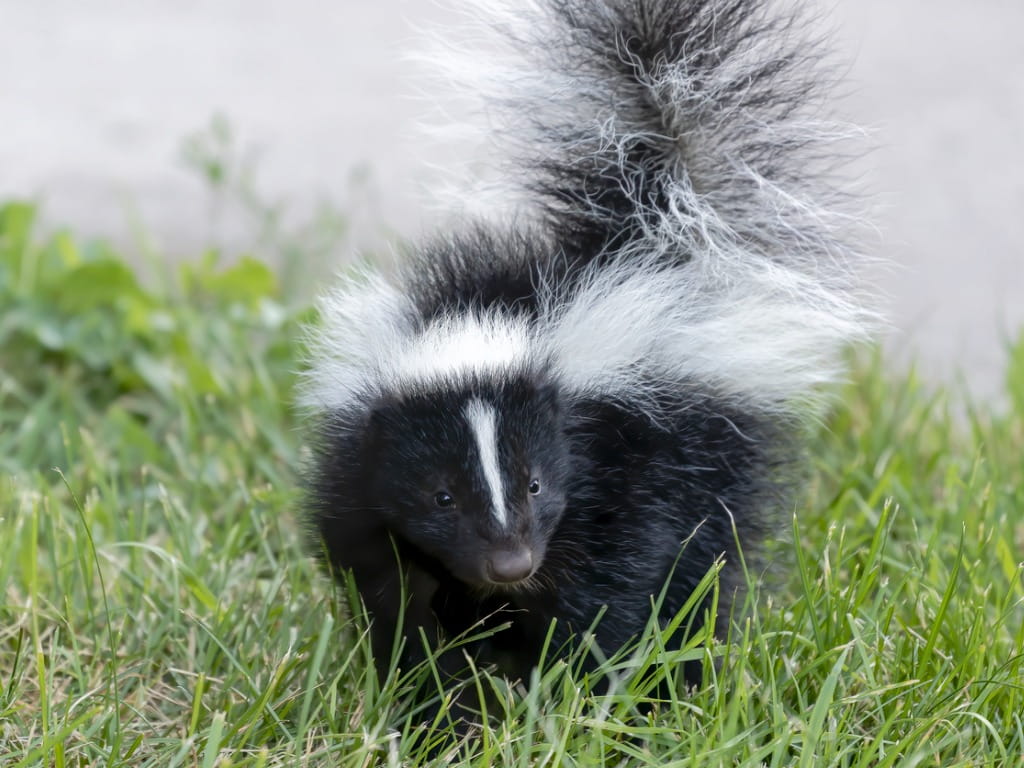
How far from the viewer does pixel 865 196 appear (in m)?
3.56

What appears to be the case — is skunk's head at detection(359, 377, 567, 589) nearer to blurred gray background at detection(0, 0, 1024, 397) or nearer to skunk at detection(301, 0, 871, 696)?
skunk at detection(301, 0, 871, 696)

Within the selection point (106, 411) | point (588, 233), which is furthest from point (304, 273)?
point (588, 233)

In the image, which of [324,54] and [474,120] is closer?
[474,120]

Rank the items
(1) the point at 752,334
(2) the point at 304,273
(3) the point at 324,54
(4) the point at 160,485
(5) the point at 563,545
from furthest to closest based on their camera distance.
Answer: (3) the point at 324,54 → (2) the point at 304,273 → (4) the point at 160,485 → (1) the point at 752,334 → (5) the point at 563,545

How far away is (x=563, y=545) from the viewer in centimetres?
302

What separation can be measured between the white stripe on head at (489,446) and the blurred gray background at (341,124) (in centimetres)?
292

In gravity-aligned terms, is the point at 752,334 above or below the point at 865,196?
below

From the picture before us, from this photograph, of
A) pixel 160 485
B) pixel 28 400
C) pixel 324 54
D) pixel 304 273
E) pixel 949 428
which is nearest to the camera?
pixel 160 485

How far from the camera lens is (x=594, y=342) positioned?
3.10m

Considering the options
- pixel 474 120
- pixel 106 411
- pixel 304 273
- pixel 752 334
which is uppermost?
pixel 474 120

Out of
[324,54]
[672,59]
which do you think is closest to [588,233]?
[672,59]

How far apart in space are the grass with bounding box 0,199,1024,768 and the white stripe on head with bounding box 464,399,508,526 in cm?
37

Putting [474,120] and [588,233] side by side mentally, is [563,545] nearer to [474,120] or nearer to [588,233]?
[588,233]

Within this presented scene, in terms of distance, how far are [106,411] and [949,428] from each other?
2.81 meters
